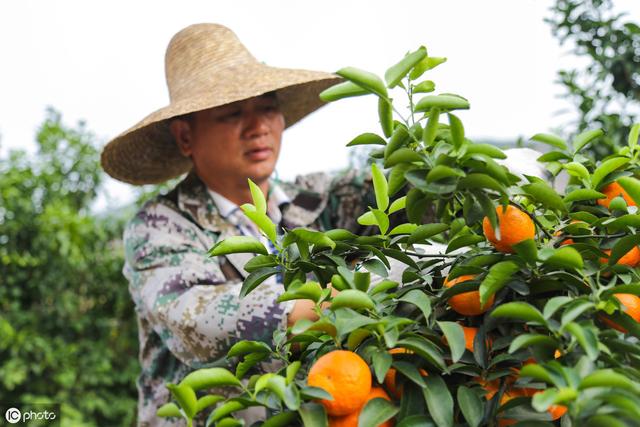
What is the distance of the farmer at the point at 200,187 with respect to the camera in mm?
1351

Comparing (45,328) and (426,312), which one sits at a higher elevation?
(426,312)

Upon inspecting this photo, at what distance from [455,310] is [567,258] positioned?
0.11m

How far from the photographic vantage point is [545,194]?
56 cm

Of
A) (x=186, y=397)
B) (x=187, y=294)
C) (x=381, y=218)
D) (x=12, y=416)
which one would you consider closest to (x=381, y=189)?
(x=381, y=218)

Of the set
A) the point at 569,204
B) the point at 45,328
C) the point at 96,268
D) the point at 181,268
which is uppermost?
the point at 569,204

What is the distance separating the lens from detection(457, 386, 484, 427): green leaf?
1.60 ft

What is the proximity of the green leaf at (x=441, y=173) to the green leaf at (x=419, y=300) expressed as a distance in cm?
10

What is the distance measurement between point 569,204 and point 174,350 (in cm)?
90

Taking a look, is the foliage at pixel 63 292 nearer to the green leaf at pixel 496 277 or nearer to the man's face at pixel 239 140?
the man's face at pixel 239 140

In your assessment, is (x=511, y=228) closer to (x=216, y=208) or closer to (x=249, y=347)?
(x=249, y=347)

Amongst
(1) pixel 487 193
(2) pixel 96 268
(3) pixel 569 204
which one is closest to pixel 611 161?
(3) pixel 569 204

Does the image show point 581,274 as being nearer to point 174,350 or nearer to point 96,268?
point 174,350

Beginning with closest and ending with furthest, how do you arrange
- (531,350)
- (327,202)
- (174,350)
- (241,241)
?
(531,350) → (241,241) → (174,350) → (327,202)

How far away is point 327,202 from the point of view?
5.65 ft
